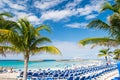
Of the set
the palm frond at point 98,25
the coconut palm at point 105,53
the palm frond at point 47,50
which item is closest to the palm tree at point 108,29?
the palm frond at point 98,25

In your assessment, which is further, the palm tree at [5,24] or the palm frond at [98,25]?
the palm tree at [5,24]

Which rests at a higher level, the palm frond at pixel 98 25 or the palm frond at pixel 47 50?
the palm frond at pixel 98 25

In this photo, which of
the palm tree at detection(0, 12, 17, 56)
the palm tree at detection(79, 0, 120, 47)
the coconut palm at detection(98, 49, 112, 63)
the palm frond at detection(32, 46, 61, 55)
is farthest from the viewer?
the coconut palm at detection(98, 49, 112, 63)

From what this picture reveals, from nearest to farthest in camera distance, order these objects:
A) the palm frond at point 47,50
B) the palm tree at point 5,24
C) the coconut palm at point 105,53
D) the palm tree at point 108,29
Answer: the palm tree at point 108,29 → the palm tree at point 5,24 → the palm frond at point 47,50 → the coconut palm at point 105,53

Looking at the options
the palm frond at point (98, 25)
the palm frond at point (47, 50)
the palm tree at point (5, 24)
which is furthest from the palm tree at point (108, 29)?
the palm tree at point (5, 24)

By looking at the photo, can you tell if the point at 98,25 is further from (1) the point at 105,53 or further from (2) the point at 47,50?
(1) the point at 105,53

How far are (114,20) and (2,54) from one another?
639 centimetres

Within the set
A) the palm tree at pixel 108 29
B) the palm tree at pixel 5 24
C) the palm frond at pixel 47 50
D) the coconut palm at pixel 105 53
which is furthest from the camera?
the coconut palm at pixel 105 53

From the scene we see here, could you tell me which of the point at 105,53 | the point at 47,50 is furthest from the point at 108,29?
the point at 105,53

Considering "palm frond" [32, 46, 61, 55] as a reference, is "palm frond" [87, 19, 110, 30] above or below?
above

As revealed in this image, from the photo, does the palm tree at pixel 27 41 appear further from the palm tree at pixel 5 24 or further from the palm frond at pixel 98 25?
the palm frond at pixel 98 25

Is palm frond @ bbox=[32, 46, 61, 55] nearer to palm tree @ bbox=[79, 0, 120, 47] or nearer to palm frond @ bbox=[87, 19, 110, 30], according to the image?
palm tree @ bbox=[79, 0, 120, 47]

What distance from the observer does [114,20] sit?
11.0 meters

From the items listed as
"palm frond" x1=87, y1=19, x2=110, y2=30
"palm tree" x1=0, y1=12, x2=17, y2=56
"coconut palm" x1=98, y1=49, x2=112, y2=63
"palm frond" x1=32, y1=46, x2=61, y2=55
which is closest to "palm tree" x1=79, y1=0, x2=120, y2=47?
"palm frond" x1=87, y1=19, x2=110, y2=30
